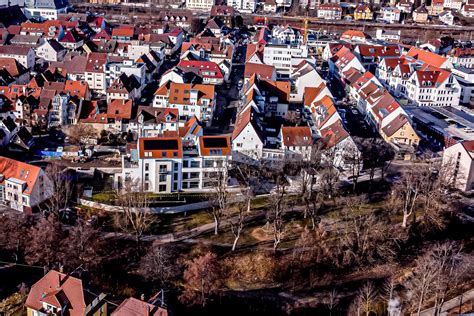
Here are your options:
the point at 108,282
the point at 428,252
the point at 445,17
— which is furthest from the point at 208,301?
the point at 445,17

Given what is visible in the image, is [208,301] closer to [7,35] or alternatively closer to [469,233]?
[469,233]

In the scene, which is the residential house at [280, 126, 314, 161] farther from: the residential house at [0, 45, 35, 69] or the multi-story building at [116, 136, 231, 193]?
the residential house at [0, 45, 35, 69]

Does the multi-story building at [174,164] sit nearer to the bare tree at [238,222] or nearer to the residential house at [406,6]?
the bare tree at [238,222]

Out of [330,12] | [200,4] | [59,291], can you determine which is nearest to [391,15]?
[330,12]

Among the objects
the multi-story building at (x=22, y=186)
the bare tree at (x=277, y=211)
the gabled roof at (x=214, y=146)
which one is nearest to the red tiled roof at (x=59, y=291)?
the multi-story building at (x=22, y=186)

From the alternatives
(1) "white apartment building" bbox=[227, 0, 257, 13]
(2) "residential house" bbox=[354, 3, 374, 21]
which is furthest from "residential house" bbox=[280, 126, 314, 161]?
(1) "white apartment building" bbox=[227, 0, 257, 13]

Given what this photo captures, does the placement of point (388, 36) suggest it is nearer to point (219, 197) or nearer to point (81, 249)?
point (219, 197)

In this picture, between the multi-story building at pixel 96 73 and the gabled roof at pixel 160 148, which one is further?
the multi-story building at pixel 96 73
